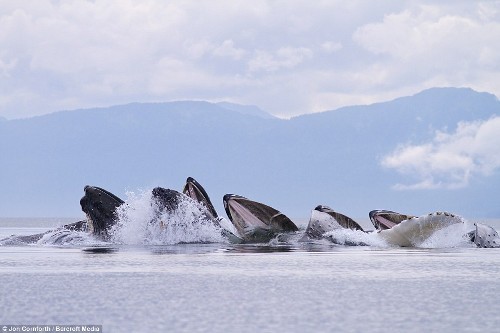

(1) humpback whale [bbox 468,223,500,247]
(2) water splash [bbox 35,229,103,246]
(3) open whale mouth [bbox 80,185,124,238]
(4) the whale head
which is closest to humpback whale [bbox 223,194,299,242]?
(4) the whale head

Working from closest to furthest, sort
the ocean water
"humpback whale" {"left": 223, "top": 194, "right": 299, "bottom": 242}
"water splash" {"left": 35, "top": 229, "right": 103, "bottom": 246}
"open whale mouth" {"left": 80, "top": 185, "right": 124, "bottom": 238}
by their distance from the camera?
the ocean water < "water splash" {"left": 35, "top": 229, "right": 103, "bottom": 246} < "open whale mouth" {"left": 80, "top": 185, "right": 124, "bottom": 238} < "humpback whale" {"left": 223, "top": 194, "right": 299, "bottom": 242}

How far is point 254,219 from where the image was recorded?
3503cm

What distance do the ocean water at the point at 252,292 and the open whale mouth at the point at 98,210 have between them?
8947 mm

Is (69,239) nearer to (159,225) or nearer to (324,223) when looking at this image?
(159,225)

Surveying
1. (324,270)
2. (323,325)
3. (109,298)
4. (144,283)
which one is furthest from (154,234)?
(323,325)

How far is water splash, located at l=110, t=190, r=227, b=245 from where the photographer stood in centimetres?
3297

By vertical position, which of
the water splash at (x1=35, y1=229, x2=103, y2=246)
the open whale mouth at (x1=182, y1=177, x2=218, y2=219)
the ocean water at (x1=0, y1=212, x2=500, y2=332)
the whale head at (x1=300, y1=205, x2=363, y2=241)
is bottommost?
the ocean water at (x1=0, y1=212, x2=500, y2=332)

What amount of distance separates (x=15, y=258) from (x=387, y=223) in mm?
17871

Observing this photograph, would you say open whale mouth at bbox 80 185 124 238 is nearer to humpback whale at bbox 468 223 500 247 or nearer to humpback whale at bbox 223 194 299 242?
humpback whale at bbox 223 194 299 242

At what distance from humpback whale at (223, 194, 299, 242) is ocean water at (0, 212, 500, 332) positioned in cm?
977

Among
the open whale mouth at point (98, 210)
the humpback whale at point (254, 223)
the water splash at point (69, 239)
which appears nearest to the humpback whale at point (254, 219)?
the humpback whale at point (254, 223)

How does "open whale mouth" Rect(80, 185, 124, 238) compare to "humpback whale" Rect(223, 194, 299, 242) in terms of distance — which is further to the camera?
"humpback whale" Rect(223, 194, 299, 242)

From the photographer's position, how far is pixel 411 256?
24.7 meters

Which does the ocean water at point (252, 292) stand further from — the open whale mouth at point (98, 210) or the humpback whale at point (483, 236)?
the open whale mouth at point (98, 210)
